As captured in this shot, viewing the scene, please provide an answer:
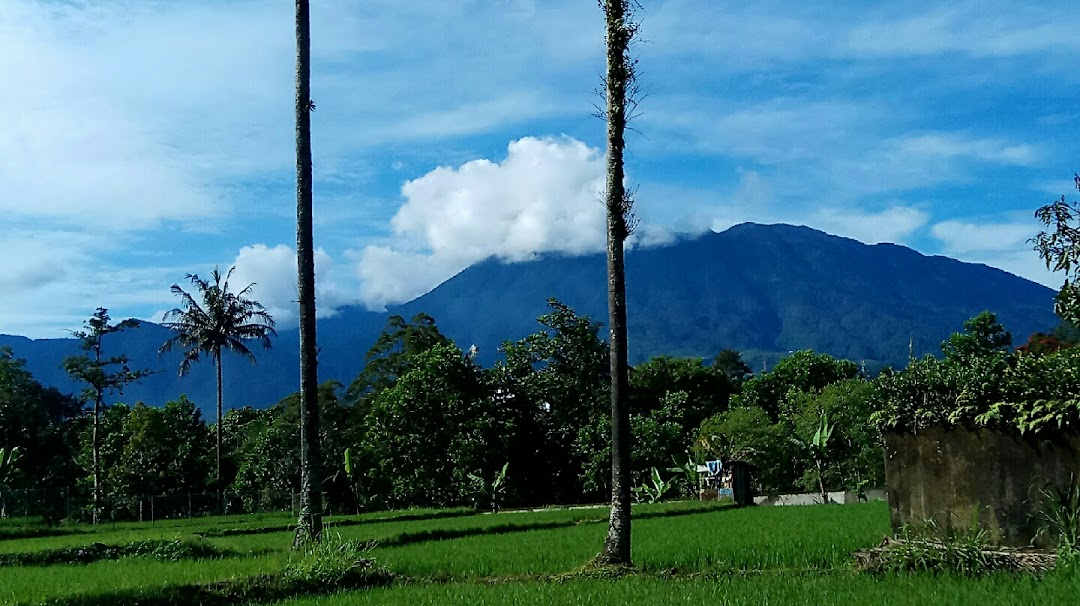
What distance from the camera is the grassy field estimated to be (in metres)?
9.16

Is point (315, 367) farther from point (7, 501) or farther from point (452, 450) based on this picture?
point (452, 450)

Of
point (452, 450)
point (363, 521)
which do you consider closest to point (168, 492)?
point (452, 450)

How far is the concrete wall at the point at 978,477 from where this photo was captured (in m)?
10.5

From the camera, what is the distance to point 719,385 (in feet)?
216

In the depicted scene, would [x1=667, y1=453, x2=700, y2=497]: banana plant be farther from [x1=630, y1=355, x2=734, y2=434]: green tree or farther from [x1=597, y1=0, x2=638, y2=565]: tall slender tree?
[x1=597, y1=0, x2=638, y2=565]: tall slender tree

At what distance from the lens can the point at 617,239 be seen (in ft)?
47.1

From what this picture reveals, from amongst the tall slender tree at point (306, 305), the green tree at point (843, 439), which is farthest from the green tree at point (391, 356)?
the tall slender tree at point (306, 305)

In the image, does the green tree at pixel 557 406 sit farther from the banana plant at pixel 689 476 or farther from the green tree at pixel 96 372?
the green tree at pixel 96 372

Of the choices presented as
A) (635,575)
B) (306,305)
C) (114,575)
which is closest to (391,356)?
(306,305)

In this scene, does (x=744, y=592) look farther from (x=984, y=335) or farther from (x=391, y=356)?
(x=984, y=335)

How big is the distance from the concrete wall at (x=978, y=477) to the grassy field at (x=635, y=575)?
122 cm

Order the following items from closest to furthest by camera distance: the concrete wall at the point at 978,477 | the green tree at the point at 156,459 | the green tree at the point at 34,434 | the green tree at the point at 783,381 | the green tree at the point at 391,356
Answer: the concrete wall at the point at 978,477 < the green tree at the point at 156,459 < the green tree at the point at 34,434 < the green tree at the point at 783,381 < the green tree at the point at 391,356

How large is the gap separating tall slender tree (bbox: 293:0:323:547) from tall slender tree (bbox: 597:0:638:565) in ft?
19.6

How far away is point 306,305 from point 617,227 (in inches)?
270
